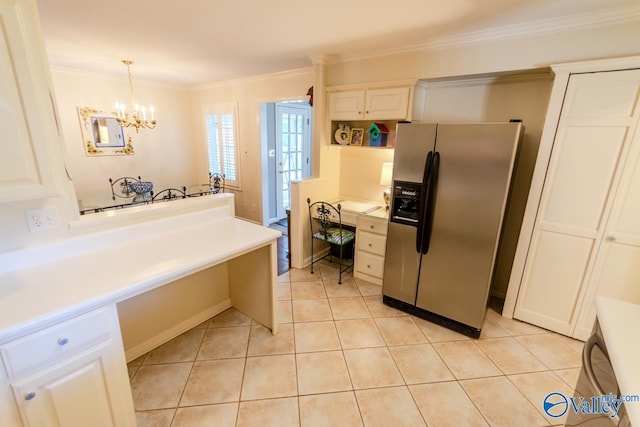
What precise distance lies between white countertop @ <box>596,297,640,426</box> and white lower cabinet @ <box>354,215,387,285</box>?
1803 millimetres

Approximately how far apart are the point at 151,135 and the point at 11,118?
428 cm

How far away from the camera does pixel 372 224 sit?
299cm

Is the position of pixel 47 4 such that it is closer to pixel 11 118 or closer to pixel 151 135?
pixel 11 118

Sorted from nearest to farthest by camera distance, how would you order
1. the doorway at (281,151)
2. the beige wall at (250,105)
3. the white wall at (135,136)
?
the beige wall at (250,105)
the white wall at (135,136)
the doorway at (281,151)

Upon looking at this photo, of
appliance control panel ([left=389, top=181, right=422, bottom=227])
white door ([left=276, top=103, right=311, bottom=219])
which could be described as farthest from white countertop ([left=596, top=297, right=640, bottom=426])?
white door ([left=276, top=103, right=311, bottom=219])

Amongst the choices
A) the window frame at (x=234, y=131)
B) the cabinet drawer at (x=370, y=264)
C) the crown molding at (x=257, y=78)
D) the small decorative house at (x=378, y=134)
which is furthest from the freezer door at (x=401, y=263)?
the window frame at (x=234, y=131)

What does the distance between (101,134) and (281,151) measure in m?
2.79

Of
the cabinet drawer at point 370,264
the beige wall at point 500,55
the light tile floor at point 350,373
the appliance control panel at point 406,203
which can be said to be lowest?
the light tile floor at point 350,373

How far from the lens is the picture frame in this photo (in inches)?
126

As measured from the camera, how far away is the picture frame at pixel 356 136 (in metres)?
3.21

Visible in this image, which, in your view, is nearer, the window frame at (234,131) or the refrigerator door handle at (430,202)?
the refrigerator door handle at (430,202)

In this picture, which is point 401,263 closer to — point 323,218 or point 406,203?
point 406,203

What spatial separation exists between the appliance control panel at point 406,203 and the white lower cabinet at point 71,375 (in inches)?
82.9

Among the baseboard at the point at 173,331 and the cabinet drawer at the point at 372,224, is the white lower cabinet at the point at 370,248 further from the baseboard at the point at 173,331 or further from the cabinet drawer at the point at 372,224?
the baseboard at the point at 173,331
